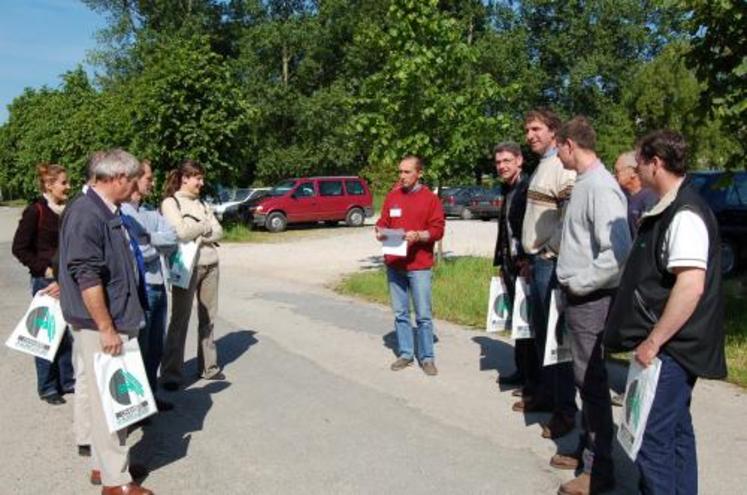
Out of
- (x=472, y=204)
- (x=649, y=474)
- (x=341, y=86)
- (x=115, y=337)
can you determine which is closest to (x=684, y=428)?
(x=649, y=474)

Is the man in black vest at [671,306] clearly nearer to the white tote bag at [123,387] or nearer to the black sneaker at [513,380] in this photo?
the white tote bag at [123,387]

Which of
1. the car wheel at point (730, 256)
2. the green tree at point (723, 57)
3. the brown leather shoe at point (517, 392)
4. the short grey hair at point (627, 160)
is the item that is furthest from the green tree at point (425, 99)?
the brown leather shoe at point (517, 392)

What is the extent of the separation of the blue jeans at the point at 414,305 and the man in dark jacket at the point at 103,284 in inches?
117

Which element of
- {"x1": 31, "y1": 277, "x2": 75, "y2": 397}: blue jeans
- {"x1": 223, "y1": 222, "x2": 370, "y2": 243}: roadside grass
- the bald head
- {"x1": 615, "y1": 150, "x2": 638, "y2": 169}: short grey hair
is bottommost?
{"x1": 223, "y1": 222, "x2": 370, "y2": 243}: roadside grass

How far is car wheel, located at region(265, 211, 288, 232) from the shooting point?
25359 mm

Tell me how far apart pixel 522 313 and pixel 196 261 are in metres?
2.66

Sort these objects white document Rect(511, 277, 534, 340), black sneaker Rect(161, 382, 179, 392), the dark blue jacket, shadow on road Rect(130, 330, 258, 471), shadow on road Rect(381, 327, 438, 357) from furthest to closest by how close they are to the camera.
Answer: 1. shadow on road Rect(381, 327, 438, 357)
2. black sneaker Rect(161, 382, 179, 392)
3. white document Rect(511, 277, 534, 340)
4. shadow on road Rect(130, 330, 258, 471)
5. the dark blue jacket

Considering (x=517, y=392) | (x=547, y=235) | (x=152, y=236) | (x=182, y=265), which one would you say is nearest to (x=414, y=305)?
(x=517, y=392)

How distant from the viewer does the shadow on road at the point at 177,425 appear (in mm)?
4746

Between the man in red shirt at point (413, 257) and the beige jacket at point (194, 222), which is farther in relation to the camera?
the man in red shirt at point (413, 257)

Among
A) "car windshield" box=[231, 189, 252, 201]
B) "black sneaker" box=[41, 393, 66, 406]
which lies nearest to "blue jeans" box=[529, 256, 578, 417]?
"black sneaker" box=[41, 393, 66, 406]

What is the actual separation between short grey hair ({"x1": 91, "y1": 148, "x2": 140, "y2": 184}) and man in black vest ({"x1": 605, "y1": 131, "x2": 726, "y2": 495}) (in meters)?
2.64

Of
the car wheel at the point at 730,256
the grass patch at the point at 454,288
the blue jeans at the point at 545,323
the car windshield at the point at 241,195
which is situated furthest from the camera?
the car windshield at the point at 241,195

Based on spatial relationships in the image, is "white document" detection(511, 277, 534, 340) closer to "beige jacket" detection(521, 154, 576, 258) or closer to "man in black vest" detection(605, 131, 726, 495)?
"beige jacket" detection(521, 154, 576, 258)
